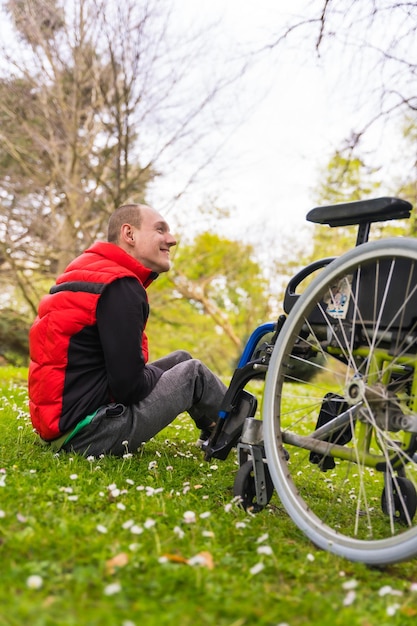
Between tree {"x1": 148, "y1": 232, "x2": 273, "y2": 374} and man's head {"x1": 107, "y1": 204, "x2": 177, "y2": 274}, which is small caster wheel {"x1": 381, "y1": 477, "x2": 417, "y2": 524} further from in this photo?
tree {"x1": 148, "y1": 232, "x2": 273, "y2": 374}

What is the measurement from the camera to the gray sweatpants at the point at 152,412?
9.38ft

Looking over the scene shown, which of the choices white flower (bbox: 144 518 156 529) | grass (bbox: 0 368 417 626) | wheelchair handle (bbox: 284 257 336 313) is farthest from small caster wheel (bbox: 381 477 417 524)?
white flower (bbox: 144 518 156 529)

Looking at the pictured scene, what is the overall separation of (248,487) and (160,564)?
0.82 metres

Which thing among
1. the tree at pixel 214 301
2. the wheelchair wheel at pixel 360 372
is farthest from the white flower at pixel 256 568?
the tree at pixel 214 301

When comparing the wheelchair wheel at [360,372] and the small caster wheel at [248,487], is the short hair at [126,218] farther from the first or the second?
the small caster wheel at [248,487]

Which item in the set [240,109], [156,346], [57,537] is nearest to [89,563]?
[57,537]

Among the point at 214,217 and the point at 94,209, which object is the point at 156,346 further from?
the point at 94,209

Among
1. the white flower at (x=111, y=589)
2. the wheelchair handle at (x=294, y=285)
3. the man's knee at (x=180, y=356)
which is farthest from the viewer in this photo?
the man's knee at (x=180, y=356)

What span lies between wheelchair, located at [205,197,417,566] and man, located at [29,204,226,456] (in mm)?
495

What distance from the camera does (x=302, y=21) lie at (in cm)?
462

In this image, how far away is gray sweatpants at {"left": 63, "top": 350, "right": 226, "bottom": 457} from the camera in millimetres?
2859

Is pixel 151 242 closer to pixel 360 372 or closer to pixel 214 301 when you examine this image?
pixel 360 372

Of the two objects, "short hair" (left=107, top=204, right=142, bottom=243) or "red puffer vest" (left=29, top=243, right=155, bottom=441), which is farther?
"short hair" (left=107, top=204, right=142, bottom=243)

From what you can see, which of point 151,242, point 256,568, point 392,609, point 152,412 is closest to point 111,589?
point 256,568
